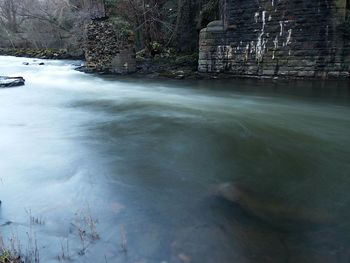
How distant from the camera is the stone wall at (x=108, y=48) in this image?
16922 mm

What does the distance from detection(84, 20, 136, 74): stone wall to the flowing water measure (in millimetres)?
7221

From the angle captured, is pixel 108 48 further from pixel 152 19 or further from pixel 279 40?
pixel 279 40

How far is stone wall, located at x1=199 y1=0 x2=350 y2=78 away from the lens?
41.4 feet

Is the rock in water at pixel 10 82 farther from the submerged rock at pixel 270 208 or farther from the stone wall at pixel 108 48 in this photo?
the submerged rock at pixel 270 208

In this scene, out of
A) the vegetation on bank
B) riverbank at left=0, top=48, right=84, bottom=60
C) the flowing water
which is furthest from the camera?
riverbank at left=0, top=48, right=84, bottom=60

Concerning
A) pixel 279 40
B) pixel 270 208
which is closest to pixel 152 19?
pixel 279 40

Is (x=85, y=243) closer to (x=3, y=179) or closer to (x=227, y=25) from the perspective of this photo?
(x=3, y=179)

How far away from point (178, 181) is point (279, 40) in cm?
1009

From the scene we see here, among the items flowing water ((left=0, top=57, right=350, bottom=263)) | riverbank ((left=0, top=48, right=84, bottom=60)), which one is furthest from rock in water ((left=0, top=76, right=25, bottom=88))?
riverbank ((left=0, top=48, right=84, bottom=60))

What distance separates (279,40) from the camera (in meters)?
13.4

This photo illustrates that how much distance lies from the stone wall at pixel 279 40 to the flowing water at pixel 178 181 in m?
3.03

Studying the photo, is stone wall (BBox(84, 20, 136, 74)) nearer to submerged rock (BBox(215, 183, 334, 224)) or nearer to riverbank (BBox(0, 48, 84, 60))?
riverbank (BBox(0, 48, 84, 60))

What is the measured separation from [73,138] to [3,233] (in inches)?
150

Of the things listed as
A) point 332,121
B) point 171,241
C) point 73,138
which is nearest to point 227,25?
point 332,121
